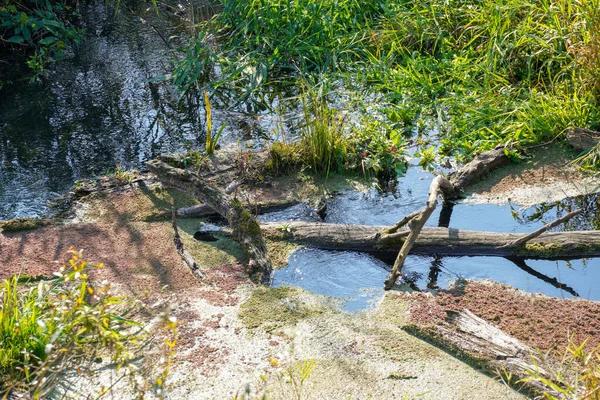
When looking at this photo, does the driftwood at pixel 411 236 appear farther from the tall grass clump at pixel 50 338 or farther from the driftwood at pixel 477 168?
the tall grass clump at pixel 50 338

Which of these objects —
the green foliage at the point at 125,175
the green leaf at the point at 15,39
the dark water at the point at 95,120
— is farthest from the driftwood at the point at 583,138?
the green leaf at the point at 15,39

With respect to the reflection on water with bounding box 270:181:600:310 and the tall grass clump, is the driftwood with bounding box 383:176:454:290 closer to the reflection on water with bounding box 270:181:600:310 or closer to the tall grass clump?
the reflection on water with bounding box 270:181:600:310

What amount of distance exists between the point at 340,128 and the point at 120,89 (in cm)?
300

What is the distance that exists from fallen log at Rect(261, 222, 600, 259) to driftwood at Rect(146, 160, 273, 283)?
25cm

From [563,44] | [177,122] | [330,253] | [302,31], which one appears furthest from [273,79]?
[330,253]

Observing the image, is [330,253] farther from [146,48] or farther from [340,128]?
[146,48]

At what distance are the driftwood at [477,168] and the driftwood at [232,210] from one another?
175cm

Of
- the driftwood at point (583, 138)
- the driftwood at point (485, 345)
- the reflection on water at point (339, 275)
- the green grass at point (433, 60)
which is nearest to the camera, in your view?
the driftwood at point (485, 345)

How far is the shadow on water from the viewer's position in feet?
14.4

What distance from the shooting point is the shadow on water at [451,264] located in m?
4.39

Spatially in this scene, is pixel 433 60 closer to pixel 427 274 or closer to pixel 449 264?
pixel 449 264

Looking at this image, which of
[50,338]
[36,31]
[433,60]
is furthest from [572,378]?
[36,31]

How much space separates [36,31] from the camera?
340 inches

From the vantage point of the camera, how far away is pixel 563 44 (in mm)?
6625
